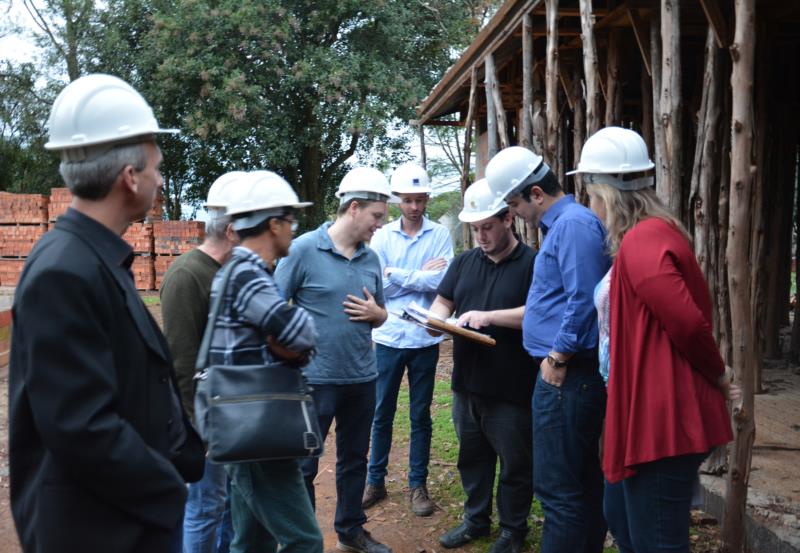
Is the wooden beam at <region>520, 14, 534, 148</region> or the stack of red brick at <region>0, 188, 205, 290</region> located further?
the stack of red brick at <region>0, 188, 205, 290</region>

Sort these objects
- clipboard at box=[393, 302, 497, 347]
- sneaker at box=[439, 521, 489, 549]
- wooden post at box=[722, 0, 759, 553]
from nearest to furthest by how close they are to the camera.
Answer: wooden post at box=[722, 0, 759, 553], clipboard at box=[393, 302, 497, 347], sneaker at box=[439, 521, 489, 549]

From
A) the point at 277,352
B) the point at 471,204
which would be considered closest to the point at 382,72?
the point at 471,204

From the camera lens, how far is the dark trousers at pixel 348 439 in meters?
4.39

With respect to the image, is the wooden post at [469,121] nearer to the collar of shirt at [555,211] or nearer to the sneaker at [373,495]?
the sneaker at [373,495]

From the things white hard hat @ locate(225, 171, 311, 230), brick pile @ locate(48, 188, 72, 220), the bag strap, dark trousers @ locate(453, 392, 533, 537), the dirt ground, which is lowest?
the dirt ground

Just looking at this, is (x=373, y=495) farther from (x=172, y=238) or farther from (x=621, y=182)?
(x=172, y=238)

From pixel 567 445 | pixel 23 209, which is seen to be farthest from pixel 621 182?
pixel 23 209

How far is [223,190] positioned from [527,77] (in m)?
5.02

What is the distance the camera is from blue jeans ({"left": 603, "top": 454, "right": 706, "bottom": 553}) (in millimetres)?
2801

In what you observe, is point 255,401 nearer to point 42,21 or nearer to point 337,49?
point 337,49

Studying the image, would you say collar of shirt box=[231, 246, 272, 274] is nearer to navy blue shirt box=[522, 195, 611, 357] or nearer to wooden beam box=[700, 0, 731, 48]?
navy blue shirt box=[522, 195, 611, 357]

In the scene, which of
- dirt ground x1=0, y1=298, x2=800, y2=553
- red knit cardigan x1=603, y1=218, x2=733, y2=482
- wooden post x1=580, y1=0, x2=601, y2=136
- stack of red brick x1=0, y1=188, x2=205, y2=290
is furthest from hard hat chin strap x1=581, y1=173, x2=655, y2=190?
stack of red brick x1=0, y1=188, x2=205, y2=290

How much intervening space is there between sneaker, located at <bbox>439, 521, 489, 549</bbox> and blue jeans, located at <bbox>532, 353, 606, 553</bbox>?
1139 millimetres

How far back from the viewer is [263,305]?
2.80 meters
